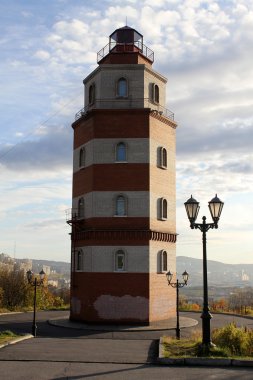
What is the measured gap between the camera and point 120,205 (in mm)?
26719

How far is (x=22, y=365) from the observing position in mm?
13000

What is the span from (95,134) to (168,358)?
1652 centimetres

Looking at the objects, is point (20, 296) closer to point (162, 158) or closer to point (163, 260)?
point (163, 260)

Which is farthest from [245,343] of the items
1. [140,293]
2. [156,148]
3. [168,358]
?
[156,148]

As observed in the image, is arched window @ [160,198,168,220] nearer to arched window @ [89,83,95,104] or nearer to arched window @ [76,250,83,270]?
arched window @ [76,250,83,270]

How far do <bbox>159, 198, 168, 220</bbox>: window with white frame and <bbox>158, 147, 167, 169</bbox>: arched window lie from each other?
83.6 inches

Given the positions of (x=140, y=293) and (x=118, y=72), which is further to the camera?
(x=118, y=72)

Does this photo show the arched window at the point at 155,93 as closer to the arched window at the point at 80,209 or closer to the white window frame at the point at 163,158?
the white window frame at the point at 163,158

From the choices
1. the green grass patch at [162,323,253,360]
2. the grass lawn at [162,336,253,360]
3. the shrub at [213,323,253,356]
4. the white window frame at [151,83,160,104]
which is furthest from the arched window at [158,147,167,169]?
the shrub at [213,323,253,356]

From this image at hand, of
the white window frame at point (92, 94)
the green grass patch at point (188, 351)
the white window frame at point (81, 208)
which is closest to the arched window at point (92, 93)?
the white window frame at point (92, 94)

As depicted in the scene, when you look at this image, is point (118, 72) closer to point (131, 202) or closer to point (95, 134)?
point (95, 134)

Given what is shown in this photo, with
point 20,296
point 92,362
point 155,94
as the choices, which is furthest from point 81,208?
point 20,296

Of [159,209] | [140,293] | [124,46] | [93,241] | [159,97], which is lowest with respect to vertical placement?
[140,293]

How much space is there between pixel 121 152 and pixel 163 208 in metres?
4.39
